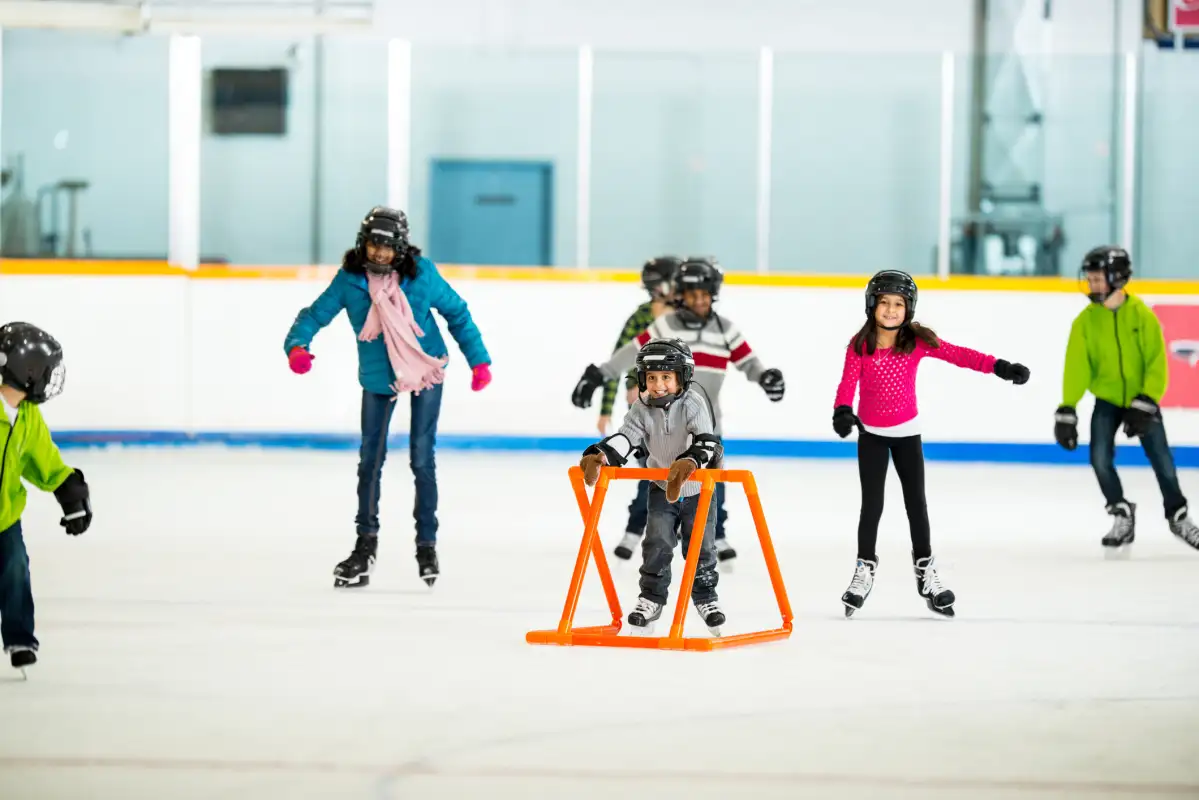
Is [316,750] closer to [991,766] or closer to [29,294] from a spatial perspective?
[991,766]

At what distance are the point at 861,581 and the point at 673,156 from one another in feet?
22.7

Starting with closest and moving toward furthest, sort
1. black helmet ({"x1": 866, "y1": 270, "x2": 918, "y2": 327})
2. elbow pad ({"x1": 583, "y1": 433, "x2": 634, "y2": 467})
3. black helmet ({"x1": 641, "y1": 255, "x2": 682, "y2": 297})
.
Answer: elbow pad ({"x1": 583, "y1": 433, "x2": 634, "y2": 467})
black helmet ({"x1": 866, "y1": 270, "x2": 918, "y2": 327})
black helmet ({"x1": 641, "y1": 255, "x2": 682, "y2": 297})

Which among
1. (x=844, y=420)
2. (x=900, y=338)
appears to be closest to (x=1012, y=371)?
(x=900, y=338)

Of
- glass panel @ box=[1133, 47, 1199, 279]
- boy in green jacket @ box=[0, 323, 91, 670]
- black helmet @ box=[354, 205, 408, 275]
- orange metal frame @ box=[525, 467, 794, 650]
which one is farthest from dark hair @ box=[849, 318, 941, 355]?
glass panel @ box=[1133, 47, 1199, 279]

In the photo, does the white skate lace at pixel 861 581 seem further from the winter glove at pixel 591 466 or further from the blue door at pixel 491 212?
the blue door at pixel 491 212

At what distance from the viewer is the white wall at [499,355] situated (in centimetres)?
1100

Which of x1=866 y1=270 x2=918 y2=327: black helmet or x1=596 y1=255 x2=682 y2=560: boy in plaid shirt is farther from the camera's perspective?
x1=596 y1=255 x2=682 y2=560: boy in plaid shirt

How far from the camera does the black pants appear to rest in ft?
15.8

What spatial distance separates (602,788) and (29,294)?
8975 mm

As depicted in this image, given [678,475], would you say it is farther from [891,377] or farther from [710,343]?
[710,343]

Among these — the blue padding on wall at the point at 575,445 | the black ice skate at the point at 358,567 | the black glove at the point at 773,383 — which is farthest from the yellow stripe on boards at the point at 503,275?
the black ice skate at the point at 358,567

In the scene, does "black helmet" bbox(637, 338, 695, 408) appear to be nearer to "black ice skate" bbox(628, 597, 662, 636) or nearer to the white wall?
"black ice skate" bbox(628, 597, 662, 636)

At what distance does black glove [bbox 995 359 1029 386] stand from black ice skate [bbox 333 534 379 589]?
2.02m

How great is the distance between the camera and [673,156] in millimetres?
11367
